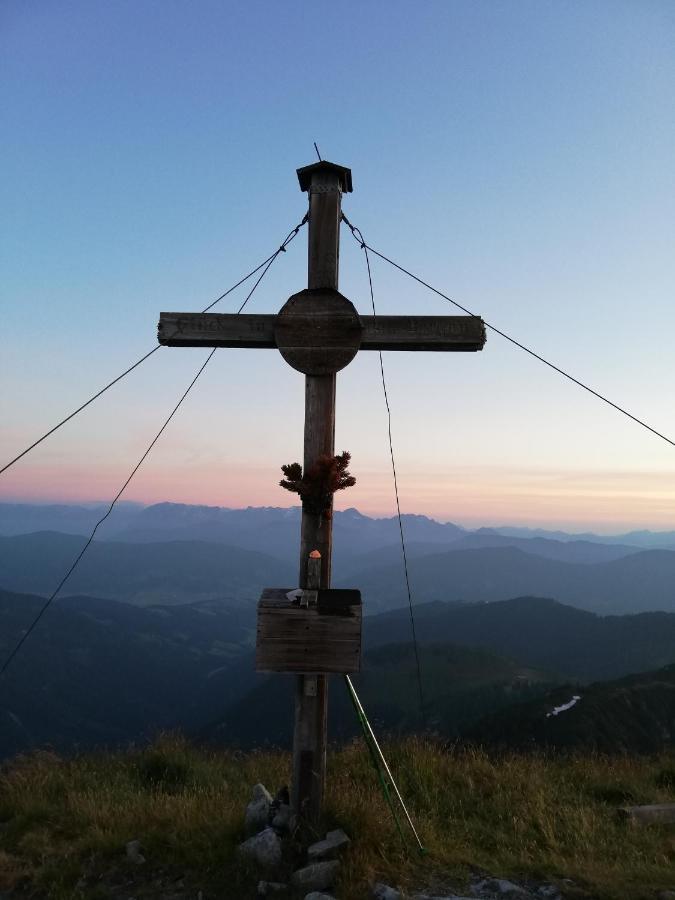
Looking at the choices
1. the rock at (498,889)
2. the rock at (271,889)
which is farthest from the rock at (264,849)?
the rock at (498,889)

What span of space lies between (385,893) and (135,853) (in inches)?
Answer: 92.4

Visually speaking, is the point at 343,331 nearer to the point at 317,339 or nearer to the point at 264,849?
the point at 317,339

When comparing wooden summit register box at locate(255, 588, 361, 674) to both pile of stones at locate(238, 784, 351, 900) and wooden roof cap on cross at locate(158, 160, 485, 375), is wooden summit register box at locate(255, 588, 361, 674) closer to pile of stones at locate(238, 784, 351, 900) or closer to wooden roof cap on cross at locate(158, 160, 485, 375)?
pile of stones at locate(238, 784, 351, 900)

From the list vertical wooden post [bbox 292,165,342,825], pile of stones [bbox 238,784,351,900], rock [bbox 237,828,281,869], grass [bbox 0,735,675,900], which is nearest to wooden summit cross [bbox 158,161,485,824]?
vertical wooden post [bbox 292,165,342,825]

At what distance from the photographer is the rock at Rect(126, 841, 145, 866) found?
5395 millimetres

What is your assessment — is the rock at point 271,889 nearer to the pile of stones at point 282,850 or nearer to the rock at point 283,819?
the pile of stones at point 282,850

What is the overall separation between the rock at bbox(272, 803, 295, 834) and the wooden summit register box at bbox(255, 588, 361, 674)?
1449 millimetres

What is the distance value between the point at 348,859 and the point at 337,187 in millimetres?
6433

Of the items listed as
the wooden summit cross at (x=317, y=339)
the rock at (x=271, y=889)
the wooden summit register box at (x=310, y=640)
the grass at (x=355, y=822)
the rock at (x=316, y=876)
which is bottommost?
the grass at (x=355, y=822)

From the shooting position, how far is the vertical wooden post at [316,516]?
5707 mm

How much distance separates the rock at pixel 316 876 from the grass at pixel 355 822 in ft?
0.45

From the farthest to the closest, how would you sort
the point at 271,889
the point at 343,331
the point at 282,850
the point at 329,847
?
the point at 343,331 < the point at 282,850 < the point at 329,847 < the point at 271,889

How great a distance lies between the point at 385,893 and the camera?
4.70m

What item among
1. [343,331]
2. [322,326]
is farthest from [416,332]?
[322,326]
